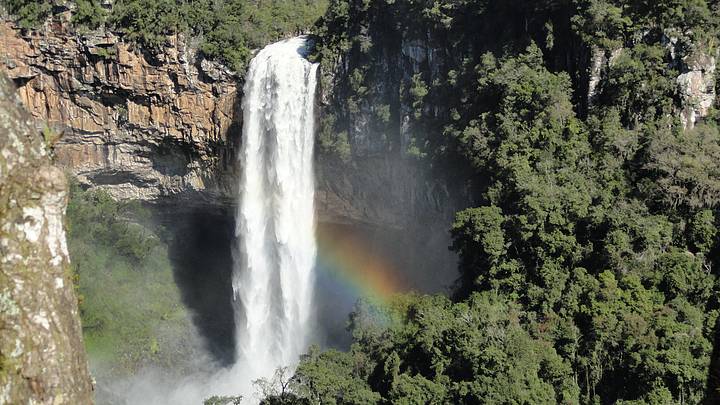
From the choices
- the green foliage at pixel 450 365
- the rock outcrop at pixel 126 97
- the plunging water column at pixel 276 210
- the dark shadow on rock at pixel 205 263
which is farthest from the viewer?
the dark shadow on rock at pixel 205 263

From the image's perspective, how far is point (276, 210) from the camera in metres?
27.0

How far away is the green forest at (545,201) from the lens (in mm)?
16297

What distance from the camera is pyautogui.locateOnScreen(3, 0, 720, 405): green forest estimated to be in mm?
16297

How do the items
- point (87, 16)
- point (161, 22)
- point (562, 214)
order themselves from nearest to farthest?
1. point (562, 214)
2. point (161, 22)
3. point (87, 16)

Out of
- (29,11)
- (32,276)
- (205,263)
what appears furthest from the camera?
(205,263)

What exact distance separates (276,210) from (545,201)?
36.6ft

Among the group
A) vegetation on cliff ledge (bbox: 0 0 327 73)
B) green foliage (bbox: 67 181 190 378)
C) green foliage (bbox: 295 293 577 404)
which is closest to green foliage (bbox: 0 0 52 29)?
vegetation on cliff ledge (bbox: 0 0 327 73)

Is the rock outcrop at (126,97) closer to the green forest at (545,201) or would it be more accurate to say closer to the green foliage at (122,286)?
the green foliage at (122,286)

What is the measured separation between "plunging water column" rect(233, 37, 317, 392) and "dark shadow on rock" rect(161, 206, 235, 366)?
3.62 m

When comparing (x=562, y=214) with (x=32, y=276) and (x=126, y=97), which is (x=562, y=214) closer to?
(x=32, y=276)

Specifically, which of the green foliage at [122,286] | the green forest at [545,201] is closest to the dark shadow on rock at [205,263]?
the green foliage at [122,286]

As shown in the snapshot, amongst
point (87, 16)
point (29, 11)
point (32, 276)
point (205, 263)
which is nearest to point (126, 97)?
point (87, 16)

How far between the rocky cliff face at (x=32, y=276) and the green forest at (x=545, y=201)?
12.7 metres

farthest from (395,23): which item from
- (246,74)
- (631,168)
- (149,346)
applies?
(149,346)
